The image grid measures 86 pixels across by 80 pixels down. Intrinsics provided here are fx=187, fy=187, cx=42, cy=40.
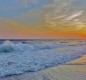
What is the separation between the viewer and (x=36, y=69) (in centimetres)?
617

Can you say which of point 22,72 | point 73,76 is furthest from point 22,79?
point 73,76

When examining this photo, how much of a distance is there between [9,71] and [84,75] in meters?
2.23

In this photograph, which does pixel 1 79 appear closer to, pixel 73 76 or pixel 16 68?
pixel 16 68

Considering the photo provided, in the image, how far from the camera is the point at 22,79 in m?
4.79

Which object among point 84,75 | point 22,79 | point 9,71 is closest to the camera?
point 22,79

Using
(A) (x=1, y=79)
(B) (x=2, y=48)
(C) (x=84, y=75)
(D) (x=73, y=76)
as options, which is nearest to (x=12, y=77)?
(A) (x=1, y=79)

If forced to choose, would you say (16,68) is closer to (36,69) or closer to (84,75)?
(36,69)

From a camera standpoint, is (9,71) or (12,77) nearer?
(12,77)

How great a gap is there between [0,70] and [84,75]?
2531 mm

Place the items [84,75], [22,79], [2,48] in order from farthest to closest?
[2,48] → [84,75] → [22,79]

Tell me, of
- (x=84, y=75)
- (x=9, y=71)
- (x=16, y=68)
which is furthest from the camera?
(x=16, y=68)

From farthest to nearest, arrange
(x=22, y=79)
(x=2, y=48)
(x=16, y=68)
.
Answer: (x=2, y=48)
(x=16, y=68)
(x=22, y=79)

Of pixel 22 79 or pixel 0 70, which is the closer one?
pixel 22 79

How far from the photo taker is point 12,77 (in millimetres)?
5070
